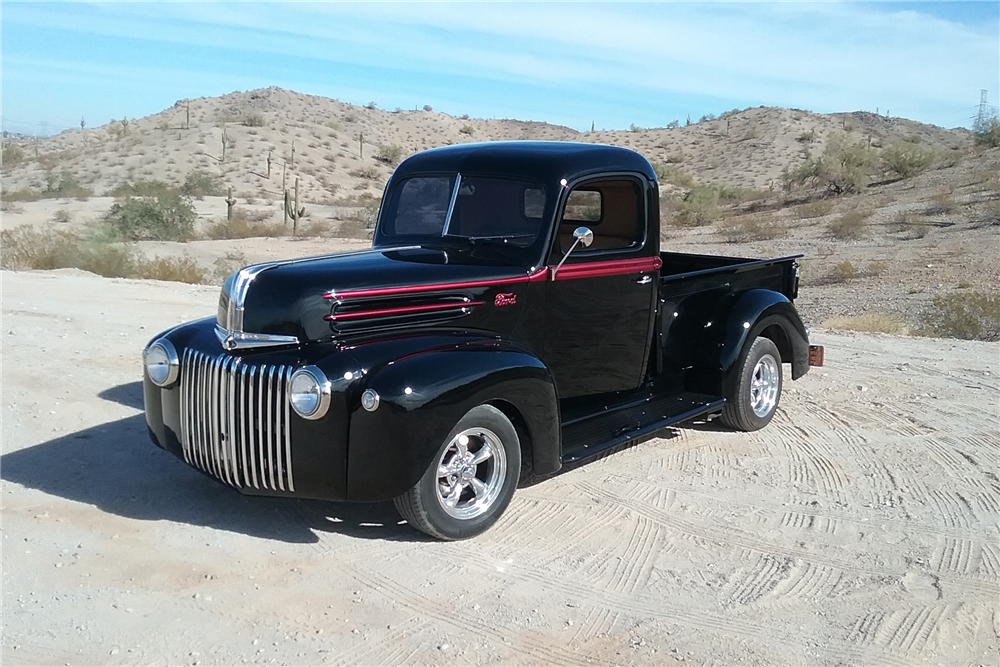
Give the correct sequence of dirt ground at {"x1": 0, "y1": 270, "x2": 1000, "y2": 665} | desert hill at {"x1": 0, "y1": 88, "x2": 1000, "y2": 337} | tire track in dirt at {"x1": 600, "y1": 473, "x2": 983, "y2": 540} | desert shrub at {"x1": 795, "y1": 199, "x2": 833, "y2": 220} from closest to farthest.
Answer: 1. dirt ground at {"x1": 0, "y1": 270, "x2": 1000, "y2": 665}
2. tire track in dirt at {"x1": 600, "y1": 473, "x2": 983, "y2": 540}
3. desert hill at {"x1": 0, "y1": 88, "x2": 1000, "y2": 337}
4. desert shrub at {"x1": 795, "y1": 199, "x2": 833, "y2": 220}

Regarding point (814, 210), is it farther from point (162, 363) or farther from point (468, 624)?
point (468, 624)

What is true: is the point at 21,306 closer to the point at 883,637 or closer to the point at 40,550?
the point at 40,550

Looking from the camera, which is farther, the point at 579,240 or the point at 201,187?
the point at 201,187

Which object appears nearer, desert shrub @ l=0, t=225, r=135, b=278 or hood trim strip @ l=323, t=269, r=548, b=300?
hood trim strip @ l=323, t=269, r=548, b=300

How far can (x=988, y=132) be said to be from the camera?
35.8 meters

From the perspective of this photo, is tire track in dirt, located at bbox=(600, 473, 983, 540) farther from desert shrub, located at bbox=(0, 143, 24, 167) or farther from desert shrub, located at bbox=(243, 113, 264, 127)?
desert shrub, located at bbox=(243, 113, 264, 127)

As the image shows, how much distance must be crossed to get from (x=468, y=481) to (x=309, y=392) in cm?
102

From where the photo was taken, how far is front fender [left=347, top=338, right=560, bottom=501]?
421 cm

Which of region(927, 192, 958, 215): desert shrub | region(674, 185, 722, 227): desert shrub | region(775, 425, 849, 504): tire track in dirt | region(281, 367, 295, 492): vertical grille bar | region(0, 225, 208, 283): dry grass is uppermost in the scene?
region(927, 192, 958, 215): desert shrub

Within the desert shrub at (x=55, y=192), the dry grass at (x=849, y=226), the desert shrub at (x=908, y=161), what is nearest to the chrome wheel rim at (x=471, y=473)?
the dry grass at (x=849, y=226)

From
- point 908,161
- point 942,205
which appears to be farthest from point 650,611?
point 908,161

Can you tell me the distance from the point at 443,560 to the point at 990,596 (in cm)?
256

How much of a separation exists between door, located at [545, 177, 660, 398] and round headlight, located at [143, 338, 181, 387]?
2.07m

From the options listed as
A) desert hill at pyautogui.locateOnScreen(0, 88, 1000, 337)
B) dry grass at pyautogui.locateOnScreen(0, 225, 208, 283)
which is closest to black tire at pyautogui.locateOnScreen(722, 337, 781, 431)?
desert hill at pyautogui.locateOnScreen(0, 88, 1000, 337)
